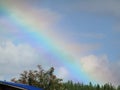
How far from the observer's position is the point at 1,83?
52.8 ft

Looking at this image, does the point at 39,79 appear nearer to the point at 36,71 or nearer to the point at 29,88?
the point at 36,71

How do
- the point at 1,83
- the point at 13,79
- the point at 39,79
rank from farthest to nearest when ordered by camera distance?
the point at 13,79 → the point at 39,79 → the point at 1,83

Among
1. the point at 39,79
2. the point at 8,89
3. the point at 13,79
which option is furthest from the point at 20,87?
the point at 13,79

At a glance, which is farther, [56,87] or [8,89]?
[56,87]

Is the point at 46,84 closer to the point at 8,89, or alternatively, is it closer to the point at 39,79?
the point at 39,79

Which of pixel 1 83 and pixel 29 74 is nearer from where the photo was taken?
pixel 1 83

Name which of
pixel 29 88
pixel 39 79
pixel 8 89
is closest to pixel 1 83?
pixel 8 89

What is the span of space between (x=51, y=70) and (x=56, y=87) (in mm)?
2127

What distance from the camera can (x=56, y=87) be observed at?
1724 inches

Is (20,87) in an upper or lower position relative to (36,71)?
lower

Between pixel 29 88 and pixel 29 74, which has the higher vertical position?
pixel 29 74

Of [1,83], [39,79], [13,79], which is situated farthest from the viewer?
[13,79]

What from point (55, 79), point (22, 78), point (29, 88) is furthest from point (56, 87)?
point (29, 88)

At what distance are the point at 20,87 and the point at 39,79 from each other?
1060 inches
